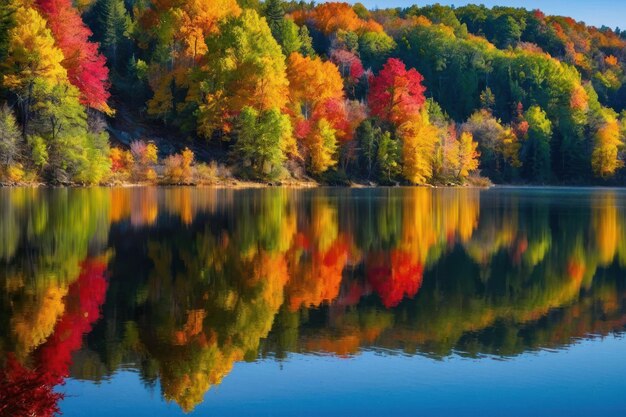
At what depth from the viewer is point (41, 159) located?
50438mm

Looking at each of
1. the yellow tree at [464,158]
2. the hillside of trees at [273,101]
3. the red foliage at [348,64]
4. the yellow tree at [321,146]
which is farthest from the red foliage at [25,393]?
the red foliage at [348,64]

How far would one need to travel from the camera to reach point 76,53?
5809cm

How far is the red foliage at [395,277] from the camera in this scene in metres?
13.9

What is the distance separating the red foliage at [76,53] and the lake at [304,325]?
126 feet

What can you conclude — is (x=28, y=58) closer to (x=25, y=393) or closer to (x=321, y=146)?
(x=321, y=146)

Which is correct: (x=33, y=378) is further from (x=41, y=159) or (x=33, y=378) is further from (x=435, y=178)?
(x=435, y=178)

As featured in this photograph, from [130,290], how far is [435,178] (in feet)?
236

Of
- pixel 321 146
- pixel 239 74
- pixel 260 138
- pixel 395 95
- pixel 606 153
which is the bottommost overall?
pixel 321 146

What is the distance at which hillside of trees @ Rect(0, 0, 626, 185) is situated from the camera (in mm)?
52281

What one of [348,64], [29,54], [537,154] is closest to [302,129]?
[29,54]

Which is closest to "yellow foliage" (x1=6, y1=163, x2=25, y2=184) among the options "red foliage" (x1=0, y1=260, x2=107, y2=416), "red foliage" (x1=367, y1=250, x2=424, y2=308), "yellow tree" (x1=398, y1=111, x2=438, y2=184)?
"red foliage" (x1=367, y1=250, x2=424, y2=308)

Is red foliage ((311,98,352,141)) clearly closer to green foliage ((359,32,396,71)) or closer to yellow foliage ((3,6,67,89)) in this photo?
yellow foliage ((3,6,67,89))

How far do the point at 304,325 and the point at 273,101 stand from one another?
55.7 m

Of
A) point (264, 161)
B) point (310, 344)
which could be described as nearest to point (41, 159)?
point (264, 161)
